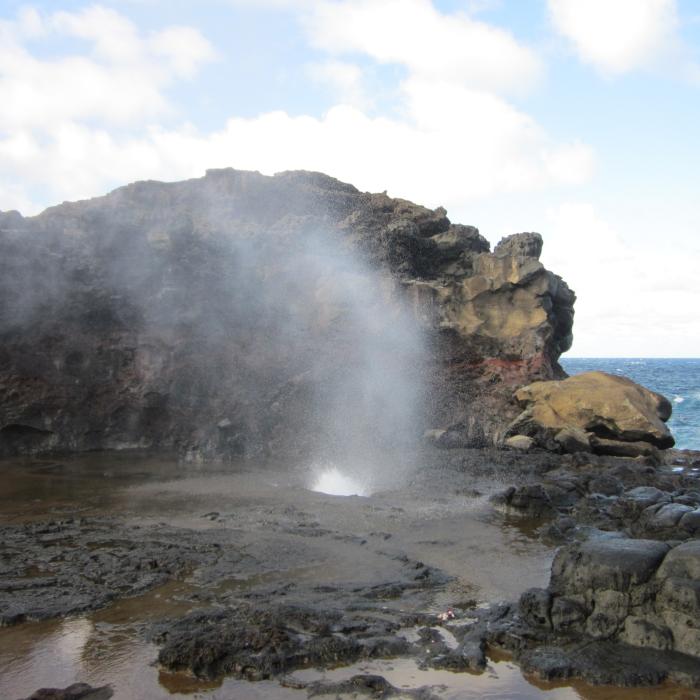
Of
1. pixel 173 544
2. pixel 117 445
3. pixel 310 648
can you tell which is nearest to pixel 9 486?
pixel 117 445

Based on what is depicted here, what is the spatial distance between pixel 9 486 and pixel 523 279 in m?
12.9

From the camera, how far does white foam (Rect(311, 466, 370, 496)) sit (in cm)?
1203

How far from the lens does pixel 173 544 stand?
8102 millimetres

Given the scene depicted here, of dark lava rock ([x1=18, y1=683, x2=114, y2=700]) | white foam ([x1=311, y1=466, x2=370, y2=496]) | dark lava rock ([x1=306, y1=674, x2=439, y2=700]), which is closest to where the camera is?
dark lava rock ([x1=18, y1=683, x2=114, y2=700])

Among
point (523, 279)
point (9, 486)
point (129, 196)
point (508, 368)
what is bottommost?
point (9, 486)

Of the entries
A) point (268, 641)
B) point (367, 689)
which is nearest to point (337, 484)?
point (268, 641)

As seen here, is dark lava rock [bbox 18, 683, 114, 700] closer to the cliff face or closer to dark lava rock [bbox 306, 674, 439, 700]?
dark lava rock [bbox 306, 674, 439, 700]

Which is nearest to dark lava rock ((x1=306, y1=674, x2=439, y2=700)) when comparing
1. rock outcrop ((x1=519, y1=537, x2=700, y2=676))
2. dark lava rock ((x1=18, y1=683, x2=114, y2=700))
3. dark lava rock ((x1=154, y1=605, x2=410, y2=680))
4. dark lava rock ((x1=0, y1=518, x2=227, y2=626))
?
dark lava rock ((x1=154, y1=605, x2=410, y2=680))

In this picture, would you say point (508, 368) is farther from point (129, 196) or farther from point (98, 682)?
point (98, 682)

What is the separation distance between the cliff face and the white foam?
9.94 ft

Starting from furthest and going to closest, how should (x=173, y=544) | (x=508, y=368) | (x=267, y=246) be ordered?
(x=267, y=246)
(x=508, y=368)
(x=173, y=544)

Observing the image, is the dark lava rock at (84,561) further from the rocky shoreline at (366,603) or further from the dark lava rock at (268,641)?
the dark lava rock at (268,641)

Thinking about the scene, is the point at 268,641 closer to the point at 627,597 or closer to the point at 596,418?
the point at 627,597

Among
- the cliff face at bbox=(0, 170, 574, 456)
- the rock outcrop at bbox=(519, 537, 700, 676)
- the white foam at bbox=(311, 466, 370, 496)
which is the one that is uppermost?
the cliff face at bbox=(0, 170, 574, 456)
